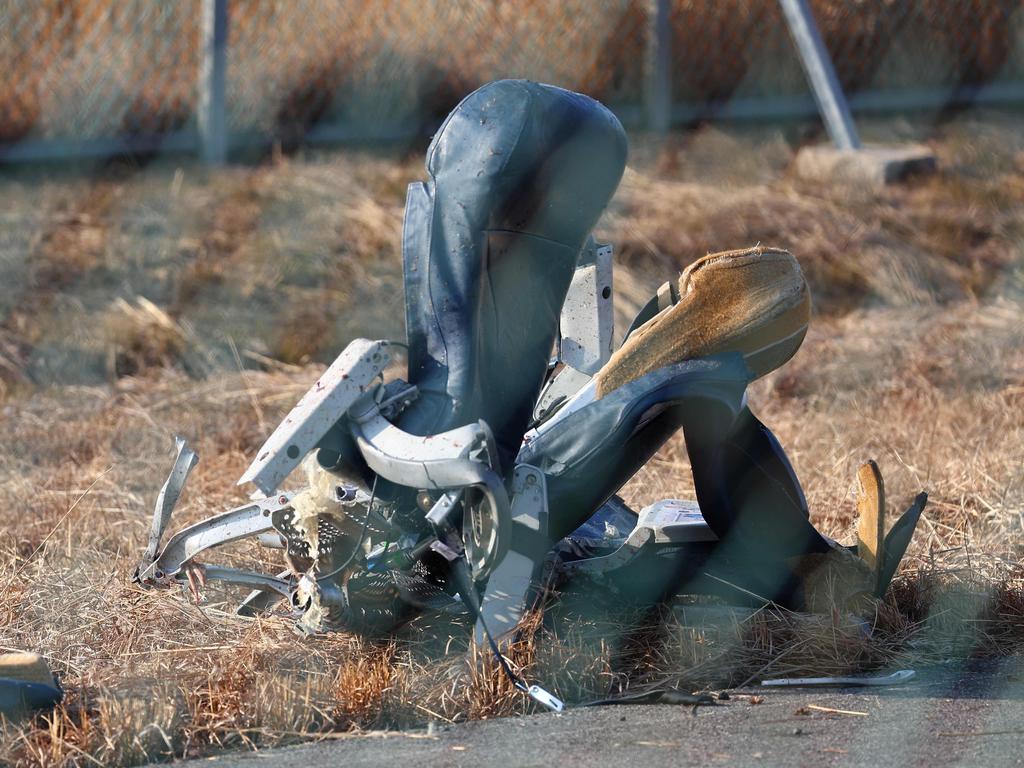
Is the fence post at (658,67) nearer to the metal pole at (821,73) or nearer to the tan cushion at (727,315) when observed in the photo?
the metal pole at (821,73)

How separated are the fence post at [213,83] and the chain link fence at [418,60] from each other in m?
0.04

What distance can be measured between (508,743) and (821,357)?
3517 millimetres

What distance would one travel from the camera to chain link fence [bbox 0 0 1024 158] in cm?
723

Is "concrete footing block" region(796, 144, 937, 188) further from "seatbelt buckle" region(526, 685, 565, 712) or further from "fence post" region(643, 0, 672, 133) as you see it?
"seatbelt buckle" region(526, 685, 565, 712)

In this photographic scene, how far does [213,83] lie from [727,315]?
4.66 metres

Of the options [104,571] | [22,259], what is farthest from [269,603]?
[22,259]

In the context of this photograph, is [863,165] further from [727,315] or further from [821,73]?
[727,315]

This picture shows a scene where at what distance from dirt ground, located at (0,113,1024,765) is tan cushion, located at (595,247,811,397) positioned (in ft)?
1.88

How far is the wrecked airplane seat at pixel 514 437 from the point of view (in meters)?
2.75

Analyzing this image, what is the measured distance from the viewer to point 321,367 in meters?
5.95

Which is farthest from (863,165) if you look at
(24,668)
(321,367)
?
(24,668)

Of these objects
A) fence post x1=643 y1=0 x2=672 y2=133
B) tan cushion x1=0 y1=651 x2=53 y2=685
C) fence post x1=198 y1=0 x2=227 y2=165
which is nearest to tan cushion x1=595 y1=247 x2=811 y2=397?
tan cushion x1=0 y1=651 x2=53 y2=685

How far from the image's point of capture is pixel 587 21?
314 inches

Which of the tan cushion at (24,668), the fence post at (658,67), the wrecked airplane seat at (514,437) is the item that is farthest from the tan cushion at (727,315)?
the fence post at (658,67)
